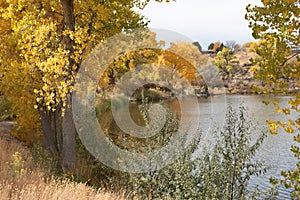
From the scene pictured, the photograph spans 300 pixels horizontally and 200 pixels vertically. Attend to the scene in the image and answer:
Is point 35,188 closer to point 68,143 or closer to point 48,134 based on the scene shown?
point 68,143

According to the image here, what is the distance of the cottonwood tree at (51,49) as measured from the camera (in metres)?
7.39

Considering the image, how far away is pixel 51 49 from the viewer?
27.7 feet

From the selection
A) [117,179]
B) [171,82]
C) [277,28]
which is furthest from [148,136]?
[171,82]

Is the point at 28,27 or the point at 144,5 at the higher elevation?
the point at 144,5

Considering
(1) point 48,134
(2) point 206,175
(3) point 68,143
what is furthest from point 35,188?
(1) point 48,134

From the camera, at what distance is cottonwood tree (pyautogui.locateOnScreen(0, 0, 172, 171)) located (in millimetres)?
7395

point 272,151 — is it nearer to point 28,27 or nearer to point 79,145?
point 79,145

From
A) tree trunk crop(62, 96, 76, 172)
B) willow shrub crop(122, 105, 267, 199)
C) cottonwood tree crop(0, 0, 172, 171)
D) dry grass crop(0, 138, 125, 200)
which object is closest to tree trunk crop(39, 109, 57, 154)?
cottonwood tree crop(0, 0, 172, 171)

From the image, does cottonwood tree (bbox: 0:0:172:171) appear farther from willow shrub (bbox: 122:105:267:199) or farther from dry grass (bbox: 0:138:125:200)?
willow shrub (bbox: 122:105:267:199)

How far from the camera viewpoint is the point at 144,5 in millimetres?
10188

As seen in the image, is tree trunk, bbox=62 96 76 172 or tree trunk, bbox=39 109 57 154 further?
tree trunk, bbox=39 109 57 154

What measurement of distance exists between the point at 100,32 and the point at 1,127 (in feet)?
22.9

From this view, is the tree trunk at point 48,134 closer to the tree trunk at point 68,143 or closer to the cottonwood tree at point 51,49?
the cottonwood tree at point 51,49

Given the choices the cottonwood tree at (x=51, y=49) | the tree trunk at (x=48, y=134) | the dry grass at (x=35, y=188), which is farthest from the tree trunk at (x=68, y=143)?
the tree trunk at (x=48, y=134)
